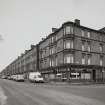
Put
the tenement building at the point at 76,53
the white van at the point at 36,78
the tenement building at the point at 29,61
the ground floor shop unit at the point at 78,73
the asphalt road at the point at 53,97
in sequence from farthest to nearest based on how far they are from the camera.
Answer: the tenement building at the point at 29,61 → the tenement building at the point at 76,53 → the white van at the point at 36,78 → the ground floor shop unit at the point at 78,73 → the asphalt road at the point at 53,97

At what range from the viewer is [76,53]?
40.5 metres

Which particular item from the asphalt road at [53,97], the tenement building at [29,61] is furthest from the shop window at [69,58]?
the tenement building at [29,61]

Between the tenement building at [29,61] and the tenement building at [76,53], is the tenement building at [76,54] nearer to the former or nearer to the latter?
the tenement building at [76,53]

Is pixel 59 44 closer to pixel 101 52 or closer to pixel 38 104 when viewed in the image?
pixel 101 52

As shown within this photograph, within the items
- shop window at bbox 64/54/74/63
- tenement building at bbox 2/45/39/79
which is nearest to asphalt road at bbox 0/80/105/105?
shop window at bbox 64/54/74/63

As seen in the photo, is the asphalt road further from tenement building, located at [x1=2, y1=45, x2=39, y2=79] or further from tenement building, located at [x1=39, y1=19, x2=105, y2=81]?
tenement building, located at [x1=2, y1=45, x2=39, y2=79]

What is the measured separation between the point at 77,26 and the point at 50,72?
14732 mm

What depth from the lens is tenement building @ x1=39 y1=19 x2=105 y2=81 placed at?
39.7 m

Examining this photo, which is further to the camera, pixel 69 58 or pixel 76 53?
pixel 76 53

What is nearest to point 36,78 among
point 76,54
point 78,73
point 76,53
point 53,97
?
point 78,73

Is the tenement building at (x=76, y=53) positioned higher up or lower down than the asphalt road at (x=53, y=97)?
higher up

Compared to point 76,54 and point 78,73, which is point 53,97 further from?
point 76,54

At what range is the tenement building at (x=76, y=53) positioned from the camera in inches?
1564

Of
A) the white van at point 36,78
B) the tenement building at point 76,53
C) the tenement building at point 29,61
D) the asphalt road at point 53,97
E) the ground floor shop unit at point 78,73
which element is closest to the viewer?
the asphalt road at point 53,97
